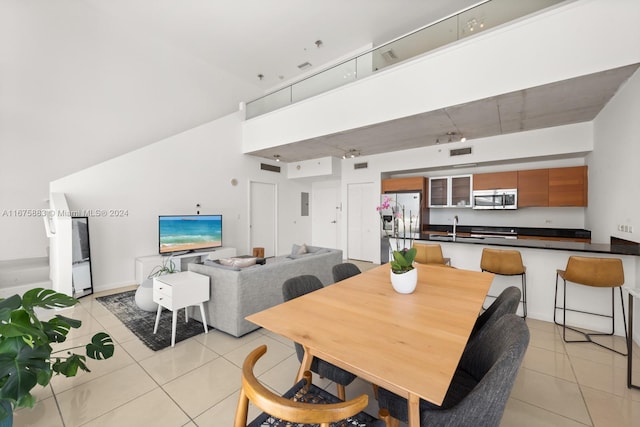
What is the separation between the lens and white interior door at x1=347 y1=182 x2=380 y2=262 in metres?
6.49

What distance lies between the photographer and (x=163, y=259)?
4789 millimetres

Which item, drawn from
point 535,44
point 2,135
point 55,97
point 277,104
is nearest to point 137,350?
point 2,135

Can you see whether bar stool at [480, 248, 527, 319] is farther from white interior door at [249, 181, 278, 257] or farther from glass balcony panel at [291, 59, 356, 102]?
white interior door at [249, 181, 278, 257]

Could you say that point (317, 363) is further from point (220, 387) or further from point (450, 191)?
point (450, 191)

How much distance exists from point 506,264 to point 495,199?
2.44 metres

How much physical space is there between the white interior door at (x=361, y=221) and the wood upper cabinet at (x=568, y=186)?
326 cm

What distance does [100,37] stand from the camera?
167 inches

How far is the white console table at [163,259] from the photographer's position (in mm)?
4566

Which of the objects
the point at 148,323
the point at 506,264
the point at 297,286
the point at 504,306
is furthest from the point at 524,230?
the point at 148,323

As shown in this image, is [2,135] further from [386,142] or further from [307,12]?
[386,142]

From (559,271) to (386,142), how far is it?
3408 mm

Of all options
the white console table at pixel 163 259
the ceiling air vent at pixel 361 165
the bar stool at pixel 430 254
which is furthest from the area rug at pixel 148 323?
the ceiling air vent at pixel 361 165

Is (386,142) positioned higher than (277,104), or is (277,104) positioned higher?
(277,104)

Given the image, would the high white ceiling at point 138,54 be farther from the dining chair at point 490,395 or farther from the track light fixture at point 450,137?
the dining chair at point 490,395
